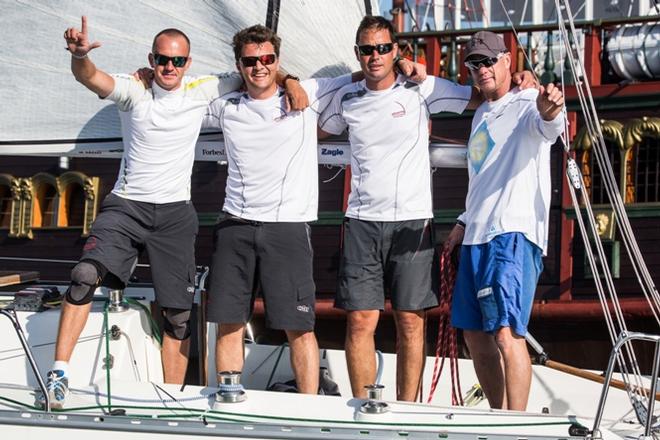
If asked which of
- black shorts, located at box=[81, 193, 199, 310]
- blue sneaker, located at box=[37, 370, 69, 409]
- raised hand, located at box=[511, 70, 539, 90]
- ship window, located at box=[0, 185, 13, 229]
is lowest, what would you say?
blue sneaker, located at box=[37, 370, 69, 409]

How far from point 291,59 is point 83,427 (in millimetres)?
2731

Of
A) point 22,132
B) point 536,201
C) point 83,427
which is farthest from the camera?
point 22,132

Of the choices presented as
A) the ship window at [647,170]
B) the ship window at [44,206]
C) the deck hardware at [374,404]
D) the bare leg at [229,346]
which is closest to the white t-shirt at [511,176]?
the deck hardware at [374,404]

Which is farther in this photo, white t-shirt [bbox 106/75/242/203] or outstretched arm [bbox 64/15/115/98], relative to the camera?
white t-shirt [bbox 106/75/242/203]

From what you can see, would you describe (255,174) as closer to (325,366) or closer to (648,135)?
(325,366)

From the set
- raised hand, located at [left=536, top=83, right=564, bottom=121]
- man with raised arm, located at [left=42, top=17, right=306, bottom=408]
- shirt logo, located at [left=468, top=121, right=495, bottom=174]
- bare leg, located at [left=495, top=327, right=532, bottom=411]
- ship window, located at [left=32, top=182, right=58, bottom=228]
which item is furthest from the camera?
ship window, located at [left=32, top=182, right=58, bottom=228]

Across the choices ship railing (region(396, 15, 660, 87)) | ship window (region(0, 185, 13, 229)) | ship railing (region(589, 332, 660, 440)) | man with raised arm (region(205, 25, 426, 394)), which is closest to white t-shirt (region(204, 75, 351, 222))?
man with raised arm (region(205, 25, 426, 394))

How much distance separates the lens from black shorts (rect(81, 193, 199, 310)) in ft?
15.8

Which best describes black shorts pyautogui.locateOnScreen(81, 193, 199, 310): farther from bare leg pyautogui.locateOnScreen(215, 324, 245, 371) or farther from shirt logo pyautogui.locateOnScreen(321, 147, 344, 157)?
shirt logo pyautogui.locateOnScreen(321, 147, 344, 157)

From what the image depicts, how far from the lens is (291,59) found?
5.92m

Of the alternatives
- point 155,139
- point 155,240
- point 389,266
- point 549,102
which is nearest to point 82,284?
point 155,240

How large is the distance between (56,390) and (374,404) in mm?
1272

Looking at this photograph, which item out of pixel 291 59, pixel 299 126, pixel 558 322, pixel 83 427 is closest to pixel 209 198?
pixel 558 322

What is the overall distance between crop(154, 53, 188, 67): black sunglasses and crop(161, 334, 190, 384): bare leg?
Answer: 1311 mm
